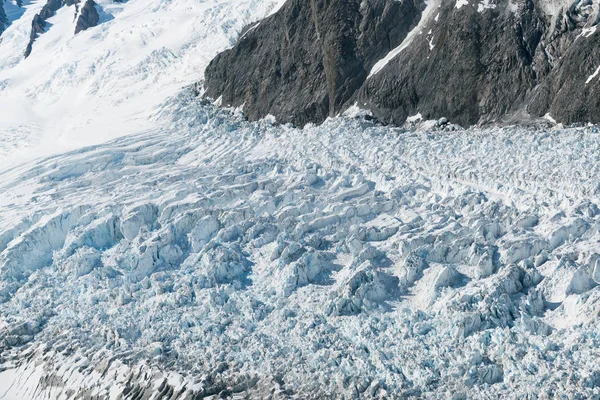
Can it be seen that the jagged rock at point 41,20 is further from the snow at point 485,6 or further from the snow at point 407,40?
the snow at point 485,6

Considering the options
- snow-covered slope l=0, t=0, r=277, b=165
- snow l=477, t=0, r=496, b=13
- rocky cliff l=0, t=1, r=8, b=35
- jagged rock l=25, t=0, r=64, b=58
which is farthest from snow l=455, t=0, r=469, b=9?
rocky cliff l=0, t=1, r=8, b=35

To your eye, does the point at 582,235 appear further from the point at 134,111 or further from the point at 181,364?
the point at 134,111

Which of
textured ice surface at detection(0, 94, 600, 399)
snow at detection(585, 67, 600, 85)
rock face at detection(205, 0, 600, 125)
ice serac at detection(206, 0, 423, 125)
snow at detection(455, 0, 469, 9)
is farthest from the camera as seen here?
ice serac at detection(206, 0, 423, 125)

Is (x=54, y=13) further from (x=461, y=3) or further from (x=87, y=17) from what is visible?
(x=461, y=3)

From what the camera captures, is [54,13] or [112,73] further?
[54,13]

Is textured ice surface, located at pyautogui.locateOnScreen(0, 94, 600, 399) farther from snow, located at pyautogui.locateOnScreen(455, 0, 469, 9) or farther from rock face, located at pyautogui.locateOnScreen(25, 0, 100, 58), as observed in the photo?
rock face, located at pyautogui.locateOnScreen(25, 0, 100, 58)

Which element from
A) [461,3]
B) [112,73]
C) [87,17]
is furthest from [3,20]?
[461,3]

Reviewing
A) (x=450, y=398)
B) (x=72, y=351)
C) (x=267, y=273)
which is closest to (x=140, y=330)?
(x=72, y=351)
